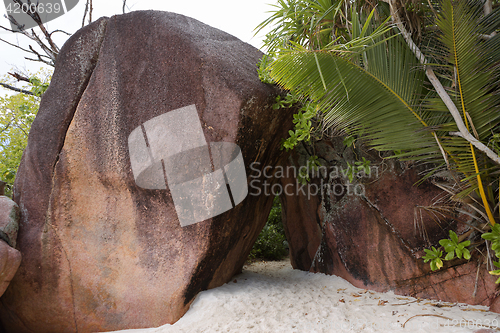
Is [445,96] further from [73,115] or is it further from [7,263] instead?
[7,263]

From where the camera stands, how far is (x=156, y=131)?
10.7ft

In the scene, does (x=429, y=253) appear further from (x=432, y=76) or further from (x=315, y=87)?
(x=315, y=87)

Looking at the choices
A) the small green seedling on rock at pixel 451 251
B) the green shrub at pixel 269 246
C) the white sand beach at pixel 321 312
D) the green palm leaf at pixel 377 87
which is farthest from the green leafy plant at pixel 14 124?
the small green seedling on rock at pixel 451 251

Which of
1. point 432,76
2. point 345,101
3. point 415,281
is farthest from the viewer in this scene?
point 415,281

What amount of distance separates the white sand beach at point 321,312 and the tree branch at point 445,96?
4.19 feet

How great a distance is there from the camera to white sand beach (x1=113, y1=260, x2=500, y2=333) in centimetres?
237

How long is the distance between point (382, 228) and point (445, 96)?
4.99 feet

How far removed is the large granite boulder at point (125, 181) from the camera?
308 cm

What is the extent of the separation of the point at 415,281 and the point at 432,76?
1.99 meters

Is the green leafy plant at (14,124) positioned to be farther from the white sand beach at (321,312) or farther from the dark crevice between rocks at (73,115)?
the white sand beach at (321,312)

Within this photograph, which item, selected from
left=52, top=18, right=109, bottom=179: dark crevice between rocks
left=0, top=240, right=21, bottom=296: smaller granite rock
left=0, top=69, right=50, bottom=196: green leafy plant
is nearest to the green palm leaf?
left=52, top=18, right=109, bottom=179: dark crevice between rocks

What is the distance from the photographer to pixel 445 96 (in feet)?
7.93

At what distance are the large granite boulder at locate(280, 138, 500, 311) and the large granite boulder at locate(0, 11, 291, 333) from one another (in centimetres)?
105

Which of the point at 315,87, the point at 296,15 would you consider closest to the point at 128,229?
the point at 315,87
